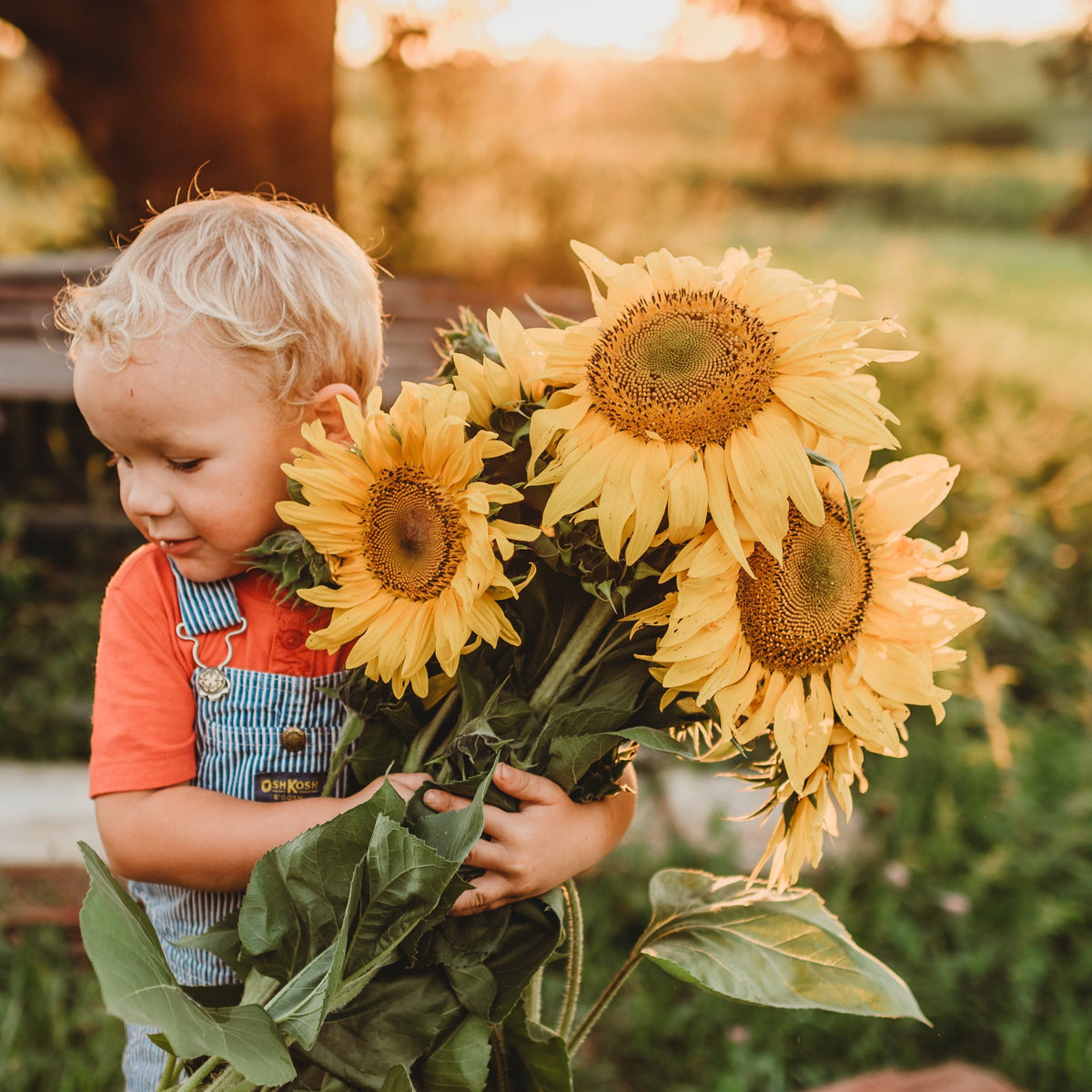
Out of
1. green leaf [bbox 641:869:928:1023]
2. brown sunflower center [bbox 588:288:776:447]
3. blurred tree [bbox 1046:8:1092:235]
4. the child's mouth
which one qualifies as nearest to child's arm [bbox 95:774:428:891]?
the child's mouth

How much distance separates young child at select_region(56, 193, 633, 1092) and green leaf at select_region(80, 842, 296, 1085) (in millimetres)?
201

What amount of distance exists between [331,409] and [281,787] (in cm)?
39

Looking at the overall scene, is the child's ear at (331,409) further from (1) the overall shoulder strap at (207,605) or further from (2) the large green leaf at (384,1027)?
(2) the large green leaf at (384,1027)

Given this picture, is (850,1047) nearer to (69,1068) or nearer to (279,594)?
(69,1068)

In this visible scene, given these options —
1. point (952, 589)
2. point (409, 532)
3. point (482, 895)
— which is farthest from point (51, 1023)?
point (952, 589)

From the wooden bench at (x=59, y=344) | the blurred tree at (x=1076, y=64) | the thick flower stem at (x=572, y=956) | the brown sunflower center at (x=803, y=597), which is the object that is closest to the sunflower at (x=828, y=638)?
the brown sunflower center at (x=803, y=597)

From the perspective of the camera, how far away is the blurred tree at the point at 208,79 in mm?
2961

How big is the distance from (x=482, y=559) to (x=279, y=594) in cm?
37

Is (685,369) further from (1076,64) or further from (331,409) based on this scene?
(1076,64)

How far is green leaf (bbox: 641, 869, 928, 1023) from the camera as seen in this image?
945 mm

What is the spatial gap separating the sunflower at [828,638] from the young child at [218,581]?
0.62 feet

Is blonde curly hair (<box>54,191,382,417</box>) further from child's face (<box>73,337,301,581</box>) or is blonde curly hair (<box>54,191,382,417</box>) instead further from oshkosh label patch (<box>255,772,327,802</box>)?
oshkosh label patch (<box>255,772,327,802</box>)

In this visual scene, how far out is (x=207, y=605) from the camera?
109cm

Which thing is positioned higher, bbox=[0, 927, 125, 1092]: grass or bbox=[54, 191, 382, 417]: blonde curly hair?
bbox=[54, 191, 382, 417]: blonde curly hair
